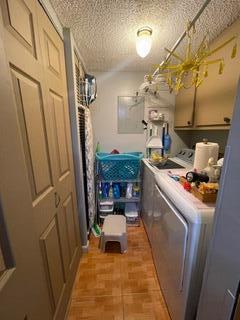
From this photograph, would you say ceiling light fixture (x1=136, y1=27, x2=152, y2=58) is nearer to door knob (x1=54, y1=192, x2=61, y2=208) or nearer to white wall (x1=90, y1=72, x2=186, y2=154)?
white wall (x1=90, y1=72, x2=186, y2=154)

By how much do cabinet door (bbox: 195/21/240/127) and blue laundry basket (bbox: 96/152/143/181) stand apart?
932 millimetres

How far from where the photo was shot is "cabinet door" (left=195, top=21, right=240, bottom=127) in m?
1.24

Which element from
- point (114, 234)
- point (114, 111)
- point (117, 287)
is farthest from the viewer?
point (114, 111)

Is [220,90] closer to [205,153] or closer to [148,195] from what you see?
[205,153]

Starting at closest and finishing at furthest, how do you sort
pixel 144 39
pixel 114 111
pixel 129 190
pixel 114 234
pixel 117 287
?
pixel 144 39, pixel 117 287, pixel 114 234, pixel 129 190, pixel 114 111

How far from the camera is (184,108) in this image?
2.17 metres

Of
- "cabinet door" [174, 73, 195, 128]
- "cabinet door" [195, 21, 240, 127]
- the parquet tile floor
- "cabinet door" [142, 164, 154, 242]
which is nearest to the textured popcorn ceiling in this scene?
"cabinet door" [195, 21, 240, 127]

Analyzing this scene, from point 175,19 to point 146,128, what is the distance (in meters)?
1.49

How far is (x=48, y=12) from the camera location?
42.0 inches

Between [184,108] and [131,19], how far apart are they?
128 centimetres

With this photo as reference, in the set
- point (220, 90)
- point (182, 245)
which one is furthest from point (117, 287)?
point (220, 90)

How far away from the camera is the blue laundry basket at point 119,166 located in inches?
85.2

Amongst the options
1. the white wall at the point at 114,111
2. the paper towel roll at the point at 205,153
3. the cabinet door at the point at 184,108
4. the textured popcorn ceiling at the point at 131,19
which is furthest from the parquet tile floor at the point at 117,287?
the textured popcorn ceiling at the point at 131,19

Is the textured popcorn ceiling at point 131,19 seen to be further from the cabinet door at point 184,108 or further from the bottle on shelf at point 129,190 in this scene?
the bottle on shelf at point 129,190
